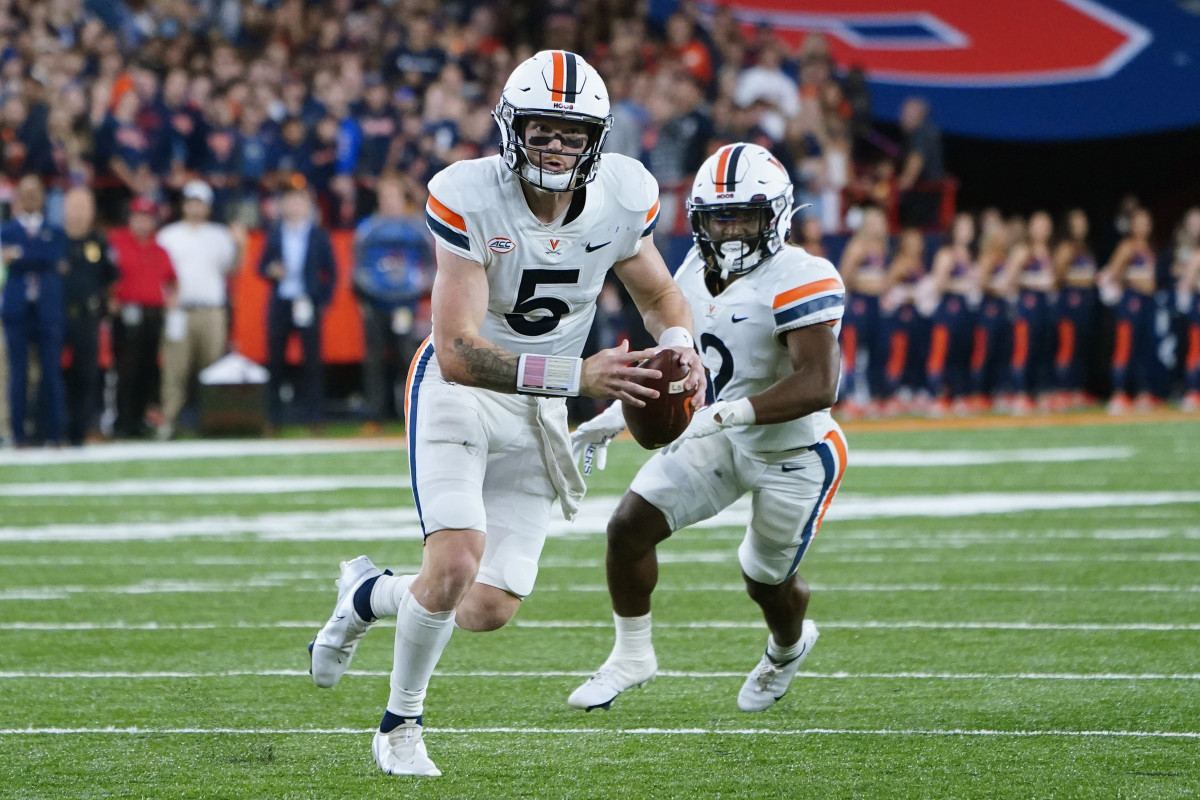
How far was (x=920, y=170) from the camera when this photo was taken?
1616 centimetres

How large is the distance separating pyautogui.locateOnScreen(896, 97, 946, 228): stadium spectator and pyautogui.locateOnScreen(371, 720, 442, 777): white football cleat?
13.0 meters

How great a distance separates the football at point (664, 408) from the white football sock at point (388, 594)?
2.36 feet

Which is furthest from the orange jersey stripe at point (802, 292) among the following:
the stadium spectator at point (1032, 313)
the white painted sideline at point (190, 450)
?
the stadium spectator at point (1032, 313)

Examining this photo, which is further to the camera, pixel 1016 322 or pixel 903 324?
pixel 1016 322

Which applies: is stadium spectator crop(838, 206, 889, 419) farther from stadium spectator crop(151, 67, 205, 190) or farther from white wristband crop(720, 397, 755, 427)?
white wristband crop(720, 397, 755, 427)

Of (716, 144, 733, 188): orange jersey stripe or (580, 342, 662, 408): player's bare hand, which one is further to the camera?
(716, 144, 733, 188): orange jersey stripe

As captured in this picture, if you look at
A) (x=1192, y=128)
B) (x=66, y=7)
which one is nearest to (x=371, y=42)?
(x=66, y=7)

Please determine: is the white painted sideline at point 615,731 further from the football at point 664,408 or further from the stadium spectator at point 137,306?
the stadium spectator at point 137,306

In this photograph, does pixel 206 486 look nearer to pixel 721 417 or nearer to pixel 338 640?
pixel 338 640

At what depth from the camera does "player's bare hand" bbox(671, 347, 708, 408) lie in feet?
13.0

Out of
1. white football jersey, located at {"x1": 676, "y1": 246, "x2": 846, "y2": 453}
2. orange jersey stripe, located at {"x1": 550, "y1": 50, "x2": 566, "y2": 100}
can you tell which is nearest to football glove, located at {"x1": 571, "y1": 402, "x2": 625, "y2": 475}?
white football jersey, located at {"x1": 676, "y1": 246, "x2": 846, "y2": 453}

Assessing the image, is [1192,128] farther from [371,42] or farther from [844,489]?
[844,489]

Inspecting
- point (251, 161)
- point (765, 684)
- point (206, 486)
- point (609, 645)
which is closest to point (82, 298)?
point (251, 161)

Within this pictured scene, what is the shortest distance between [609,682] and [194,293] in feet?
28.0
